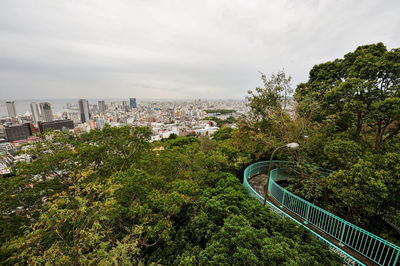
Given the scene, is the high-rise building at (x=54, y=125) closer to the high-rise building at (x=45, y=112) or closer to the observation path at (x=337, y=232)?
the high-rise building at (x=45, y=112)

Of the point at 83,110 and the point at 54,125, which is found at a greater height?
the point at 83,110

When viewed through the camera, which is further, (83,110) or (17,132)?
(83,110)

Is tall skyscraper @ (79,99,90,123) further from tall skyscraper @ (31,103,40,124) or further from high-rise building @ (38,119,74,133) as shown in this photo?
high-rise building @ (38,119,74,133)

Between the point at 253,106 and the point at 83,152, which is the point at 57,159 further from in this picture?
the point at 253,106

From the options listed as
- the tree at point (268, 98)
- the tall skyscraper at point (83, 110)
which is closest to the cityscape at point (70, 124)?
the tall skyscraper at point (83, 110)

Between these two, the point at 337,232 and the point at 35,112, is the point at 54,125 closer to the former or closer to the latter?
the point at 35,112

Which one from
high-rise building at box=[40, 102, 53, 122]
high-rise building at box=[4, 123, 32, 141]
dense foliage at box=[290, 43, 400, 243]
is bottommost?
high-rise building at box=[4, 123, 32, 141]

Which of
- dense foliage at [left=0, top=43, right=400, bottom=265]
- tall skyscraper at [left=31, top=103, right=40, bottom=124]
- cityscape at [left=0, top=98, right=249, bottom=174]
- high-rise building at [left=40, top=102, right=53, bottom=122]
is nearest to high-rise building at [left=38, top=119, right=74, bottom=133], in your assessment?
cityscape at [left=0, top=98, right=249, bottom=174]

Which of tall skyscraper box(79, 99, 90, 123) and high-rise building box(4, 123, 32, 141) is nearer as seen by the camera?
high-rise building box(4, 123, 32, 141)

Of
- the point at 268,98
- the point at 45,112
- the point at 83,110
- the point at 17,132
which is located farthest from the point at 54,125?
the point at 268,98

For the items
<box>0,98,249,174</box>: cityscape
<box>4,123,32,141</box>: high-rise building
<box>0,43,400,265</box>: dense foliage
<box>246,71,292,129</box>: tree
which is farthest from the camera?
<box>4,123,32,141</box>: high-rise building
